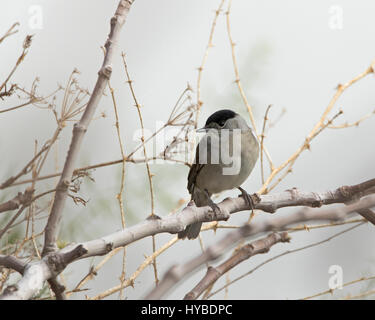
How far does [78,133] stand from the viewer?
1.54ft

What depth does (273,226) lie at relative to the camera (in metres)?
0.26

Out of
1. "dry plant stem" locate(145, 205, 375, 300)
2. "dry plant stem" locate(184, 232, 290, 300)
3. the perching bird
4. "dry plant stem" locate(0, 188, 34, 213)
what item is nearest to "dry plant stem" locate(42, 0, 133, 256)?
"dry plant stem" locate(0, 188, 34, 213)

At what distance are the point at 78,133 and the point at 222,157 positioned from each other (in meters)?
0.77

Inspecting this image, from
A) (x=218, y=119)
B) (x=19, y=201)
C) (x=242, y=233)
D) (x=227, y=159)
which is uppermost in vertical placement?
(x=218, y=119)

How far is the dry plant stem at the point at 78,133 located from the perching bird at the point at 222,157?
67 centimetres

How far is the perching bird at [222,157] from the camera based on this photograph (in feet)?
3.86

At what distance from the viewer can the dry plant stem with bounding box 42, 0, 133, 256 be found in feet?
1.52

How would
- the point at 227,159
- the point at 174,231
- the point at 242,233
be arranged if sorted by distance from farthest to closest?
the point at 227,159 < the point at 174,231 < the point at 242,233

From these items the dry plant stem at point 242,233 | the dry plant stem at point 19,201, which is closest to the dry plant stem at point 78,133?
the dry plant stem at point 19,201

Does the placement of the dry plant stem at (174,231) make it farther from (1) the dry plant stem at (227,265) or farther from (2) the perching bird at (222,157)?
(2) the perching bird at (222,157)

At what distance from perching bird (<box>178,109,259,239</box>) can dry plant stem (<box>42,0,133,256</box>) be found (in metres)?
0.67

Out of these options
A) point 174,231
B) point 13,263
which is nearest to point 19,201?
point 13,263

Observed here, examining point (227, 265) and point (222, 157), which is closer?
point (227, 265)

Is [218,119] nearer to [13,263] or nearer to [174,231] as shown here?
[174,231]
